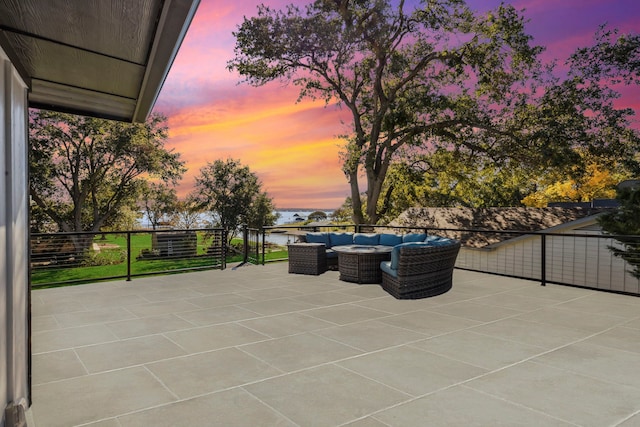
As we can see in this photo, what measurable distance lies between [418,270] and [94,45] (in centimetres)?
457

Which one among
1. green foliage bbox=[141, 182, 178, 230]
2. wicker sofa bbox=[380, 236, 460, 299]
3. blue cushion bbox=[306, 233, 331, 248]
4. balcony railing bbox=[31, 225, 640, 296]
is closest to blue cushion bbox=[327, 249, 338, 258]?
blue cushion bbox=[306, 233, 331, 248]

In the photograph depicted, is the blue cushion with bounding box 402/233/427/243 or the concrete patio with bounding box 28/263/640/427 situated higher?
the blue cushion with bounding box 402/233/427/243

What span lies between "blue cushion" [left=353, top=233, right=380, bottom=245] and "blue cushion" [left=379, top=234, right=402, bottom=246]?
0.11 meters

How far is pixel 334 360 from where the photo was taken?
3.45m

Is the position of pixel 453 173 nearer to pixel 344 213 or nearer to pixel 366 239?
pixel 366 239

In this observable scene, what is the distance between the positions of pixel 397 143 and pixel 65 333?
44.8 ft

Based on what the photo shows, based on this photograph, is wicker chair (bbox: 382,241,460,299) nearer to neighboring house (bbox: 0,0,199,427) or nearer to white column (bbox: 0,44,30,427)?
neighboring house (bbox: 0,0,199,427)

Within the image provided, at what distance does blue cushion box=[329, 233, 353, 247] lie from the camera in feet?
28.5

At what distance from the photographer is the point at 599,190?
81.9 feet

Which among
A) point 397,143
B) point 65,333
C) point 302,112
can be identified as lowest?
point 65,333

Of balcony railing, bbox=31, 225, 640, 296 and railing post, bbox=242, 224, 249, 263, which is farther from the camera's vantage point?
balcony railing, bbox=31, 225, 640, 296

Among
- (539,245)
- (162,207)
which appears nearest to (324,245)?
(539,245)

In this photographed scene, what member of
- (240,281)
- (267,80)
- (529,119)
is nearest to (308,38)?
(267,80)

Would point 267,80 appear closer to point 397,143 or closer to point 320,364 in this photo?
point 397,143
